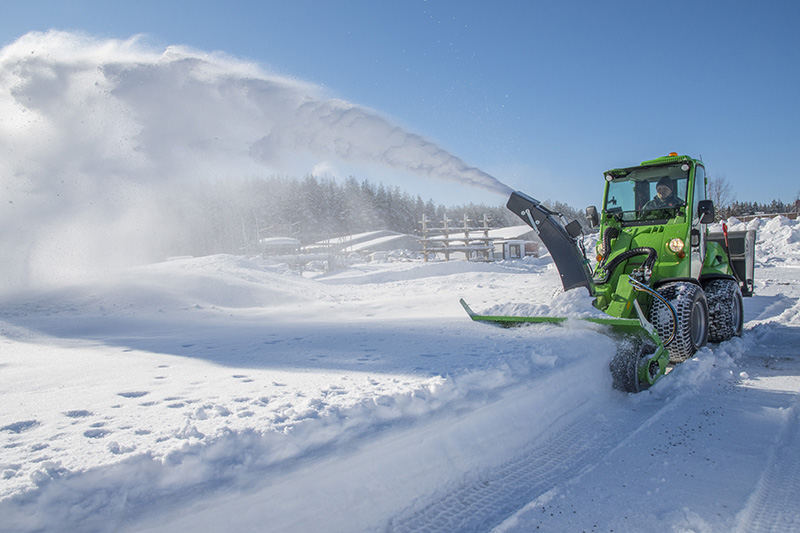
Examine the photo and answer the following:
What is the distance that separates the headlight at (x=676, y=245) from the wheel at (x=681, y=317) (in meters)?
0.51

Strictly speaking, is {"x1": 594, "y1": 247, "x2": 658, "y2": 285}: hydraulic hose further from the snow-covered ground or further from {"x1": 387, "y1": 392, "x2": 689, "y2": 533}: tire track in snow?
{"x1": 387, "y1": 392, "x2": 689, "y2": 533}: tire track in snow

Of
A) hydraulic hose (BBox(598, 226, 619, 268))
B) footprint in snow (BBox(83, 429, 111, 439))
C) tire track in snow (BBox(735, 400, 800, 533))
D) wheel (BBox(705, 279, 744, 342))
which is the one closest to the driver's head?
hydraulic hose (BBox(598, 226, 619, 268))

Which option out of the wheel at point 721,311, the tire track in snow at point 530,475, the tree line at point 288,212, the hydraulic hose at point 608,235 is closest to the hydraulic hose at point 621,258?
the hydraulic hose at point 608,235

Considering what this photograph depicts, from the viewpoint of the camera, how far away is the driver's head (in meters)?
6.26

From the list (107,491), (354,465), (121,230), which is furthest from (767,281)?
(121,230)

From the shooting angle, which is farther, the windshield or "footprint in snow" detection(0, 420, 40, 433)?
the windshield

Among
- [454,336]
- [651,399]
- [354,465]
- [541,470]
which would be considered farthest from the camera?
[454,336]

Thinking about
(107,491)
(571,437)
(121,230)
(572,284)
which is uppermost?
(121,230)

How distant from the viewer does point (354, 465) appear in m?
2.42

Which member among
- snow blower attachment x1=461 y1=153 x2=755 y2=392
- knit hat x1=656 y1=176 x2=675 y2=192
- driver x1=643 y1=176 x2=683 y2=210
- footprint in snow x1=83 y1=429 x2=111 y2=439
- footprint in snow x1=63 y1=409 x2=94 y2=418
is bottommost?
footprint in snow x1=63 y1=409 x2=94 y2=418

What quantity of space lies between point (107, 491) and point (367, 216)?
238ft

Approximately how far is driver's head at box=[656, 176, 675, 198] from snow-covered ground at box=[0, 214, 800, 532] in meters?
2.21

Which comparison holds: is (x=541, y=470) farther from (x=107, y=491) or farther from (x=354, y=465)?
(x=107, y=491)

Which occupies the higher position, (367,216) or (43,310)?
(367,216)
